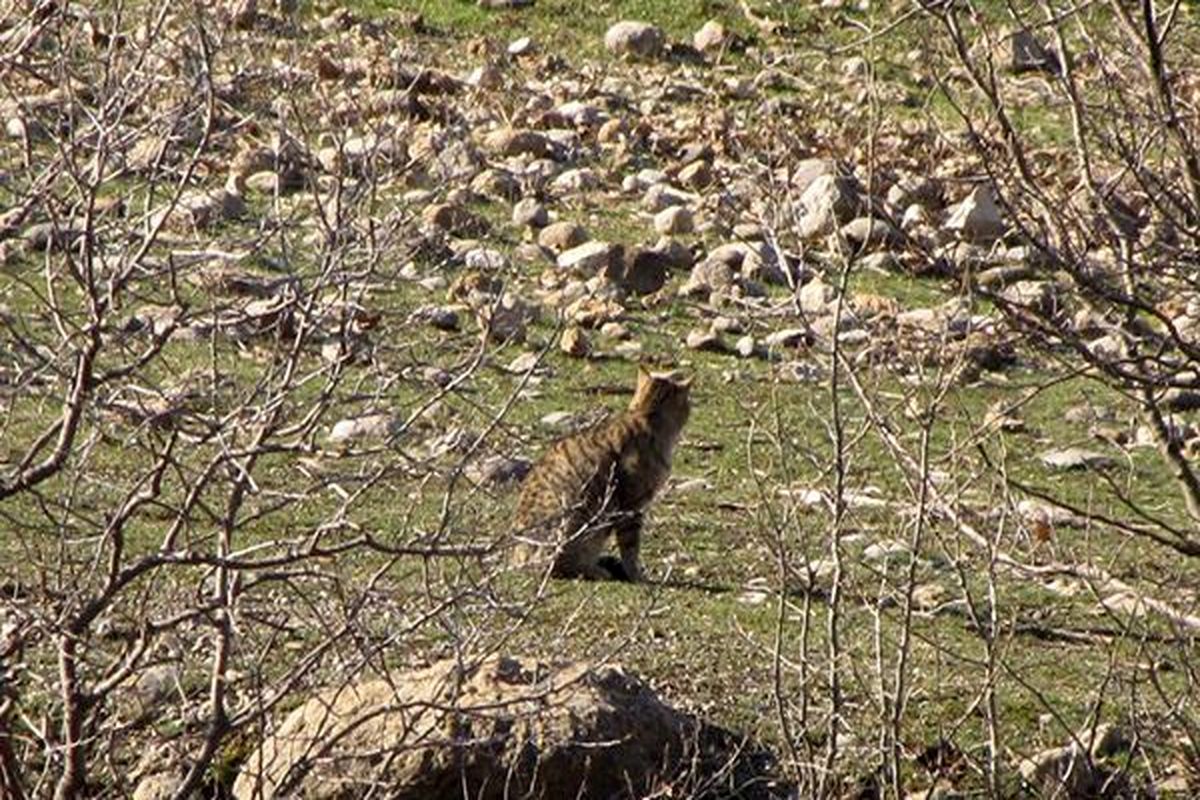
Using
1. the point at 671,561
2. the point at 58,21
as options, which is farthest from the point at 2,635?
the point at 671,561

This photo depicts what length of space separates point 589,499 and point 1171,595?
296 centimetres

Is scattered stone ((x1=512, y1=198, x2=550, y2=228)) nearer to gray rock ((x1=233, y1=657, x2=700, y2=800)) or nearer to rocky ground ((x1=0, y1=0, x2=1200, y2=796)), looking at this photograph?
rocky ground ((x1=0, y1=0, x2=1200, y2=796))

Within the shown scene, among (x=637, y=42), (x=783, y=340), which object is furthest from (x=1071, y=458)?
(x=637, y=42)

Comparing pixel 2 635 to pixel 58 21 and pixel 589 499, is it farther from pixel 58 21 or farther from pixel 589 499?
pixel 589 499

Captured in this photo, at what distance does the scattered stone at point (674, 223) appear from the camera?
20.2 m

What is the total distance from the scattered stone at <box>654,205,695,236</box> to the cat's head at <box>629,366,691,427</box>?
216 inches

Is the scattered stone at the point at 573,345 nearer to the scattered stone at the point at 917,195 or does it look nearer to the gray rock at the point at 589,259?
the gray rock at the point at 589,259

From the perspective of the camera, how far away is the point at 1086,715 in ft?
38.1

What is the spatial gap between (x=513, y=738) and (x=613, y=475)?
3.41 m

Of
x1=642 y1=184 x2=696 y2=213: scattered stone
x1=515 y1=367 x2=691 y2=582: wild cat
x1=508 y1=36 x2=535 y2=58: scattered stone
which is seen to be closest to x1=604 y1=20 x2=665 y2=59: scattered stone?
x1=508 y1=36 x2=535 y2=58: scattered stone

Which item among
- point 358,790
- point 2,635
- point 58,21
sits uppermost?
point 58,21

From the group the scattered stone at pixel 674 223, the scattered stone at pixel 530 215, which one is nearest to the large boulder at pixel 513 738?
the scattered stone at pixel 530 215

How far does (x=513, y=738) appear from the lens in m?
10.2

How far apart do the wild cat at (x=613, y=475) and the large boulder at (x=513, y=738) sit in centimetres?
188
